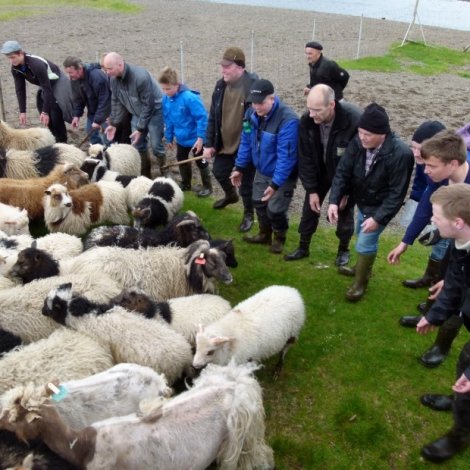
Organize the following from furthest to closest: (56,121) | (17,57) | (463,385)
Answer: (56,121)
(17,57)
(463,385)

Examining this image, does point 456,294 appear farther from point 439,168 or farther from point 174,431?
point 174,431

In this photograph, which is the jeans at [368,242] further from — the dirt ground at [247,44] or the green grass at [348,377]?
the dirt ground at [247,44]

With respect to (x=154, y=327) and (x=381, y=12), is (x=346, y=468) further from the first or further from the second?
(x=381, y=12)

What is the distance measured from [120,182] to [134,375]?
16.9 ft

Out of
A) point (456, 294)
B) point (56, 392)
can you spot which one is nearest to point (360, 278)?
point (456, 294)

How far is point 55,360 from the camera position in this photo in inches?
164

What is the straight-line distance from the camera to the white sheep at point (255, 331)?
14.7 ft

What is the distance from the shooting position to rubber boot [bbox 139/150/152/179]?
32.0 ft

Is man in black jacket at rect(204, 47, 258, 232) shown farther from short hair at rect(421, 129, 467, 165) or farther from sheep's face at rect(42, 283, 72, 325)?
sheep's face at rect(42, 283, 72, 325)

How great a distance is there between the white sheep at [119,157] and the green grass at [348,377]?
3.29 m

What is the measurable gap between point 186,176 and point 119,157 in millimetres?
1378

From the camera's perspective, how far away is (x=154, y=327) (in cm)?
465

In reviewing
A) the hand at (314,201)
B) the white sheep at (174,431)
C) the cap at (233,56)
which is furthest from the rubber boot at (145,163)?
the white sheep at (174,431)

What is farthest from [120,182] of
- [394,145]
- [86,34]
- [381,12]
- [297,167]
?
[381,12]
